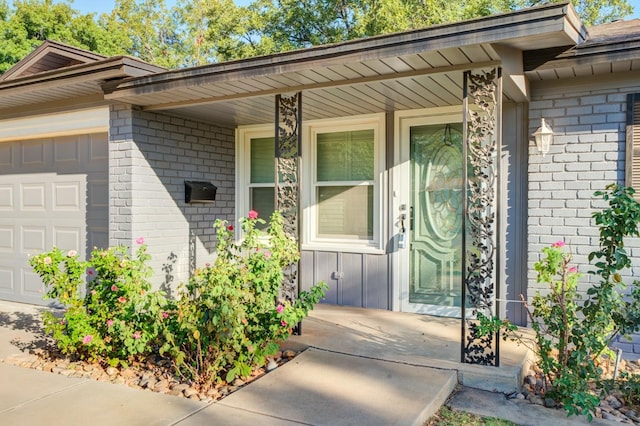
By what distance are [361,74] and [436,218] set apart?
196 centimetres

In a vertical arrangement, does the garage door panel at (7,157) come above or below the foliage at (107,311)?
above

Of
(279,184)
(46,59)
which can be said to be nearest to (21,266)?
(46,59)

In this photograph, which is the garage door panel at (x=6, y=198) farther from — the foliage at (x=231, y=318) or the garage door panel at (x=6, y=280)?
the foliage at (x=231, y=318)


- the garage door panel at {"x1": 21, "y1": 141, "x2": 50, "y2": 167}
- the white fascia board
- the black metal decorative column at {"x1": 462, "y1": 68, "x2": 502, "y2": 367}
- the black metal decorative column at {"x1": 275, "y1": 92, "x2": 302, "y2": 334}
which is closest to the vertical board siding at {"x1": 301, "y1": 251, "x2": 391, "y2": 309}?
the black metal decorative column at {"x1": 275, "y1": 92, "x2": 302, "y2": 334}

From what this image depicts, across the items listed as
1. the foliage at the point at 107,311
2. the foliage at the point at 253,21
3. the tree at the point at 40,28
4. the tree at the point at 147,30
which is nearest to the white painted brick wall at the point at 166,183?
the foliage at the point at 107,311

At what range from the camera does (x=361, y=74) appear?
3828mm

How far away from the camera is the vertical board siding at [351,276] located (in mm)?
5340

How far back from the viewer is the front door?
5.03m

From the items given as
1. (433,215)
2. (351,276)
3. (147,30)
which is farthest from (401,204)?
(147,30)

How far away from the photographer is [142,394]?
3.19 meters

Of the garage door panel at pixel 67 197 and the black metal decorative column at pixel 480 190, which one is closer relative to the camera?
the black metal decorative column at pixel 480 190

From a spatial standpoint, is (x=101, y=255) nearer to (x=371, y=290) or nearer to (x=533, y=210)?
(x=371, y=290)

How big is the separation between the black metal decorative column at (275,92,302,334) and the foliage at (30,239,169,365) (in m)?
1.09

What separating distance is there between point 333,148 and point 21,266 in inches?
170
